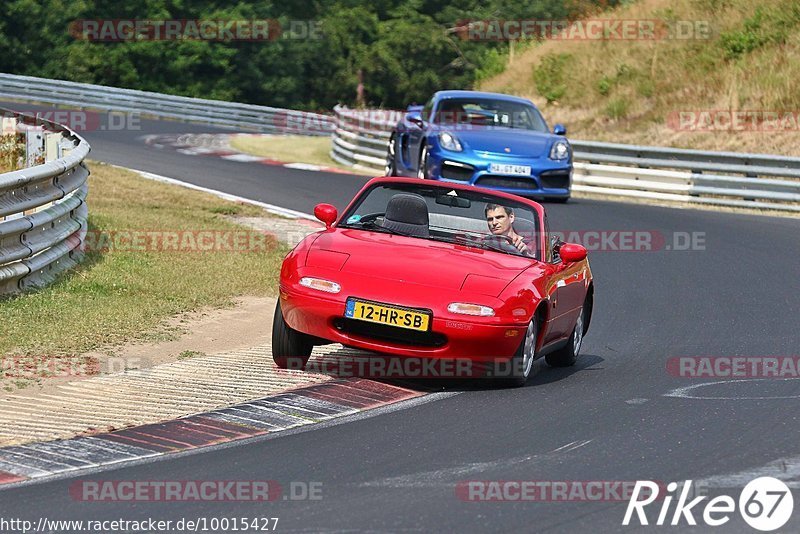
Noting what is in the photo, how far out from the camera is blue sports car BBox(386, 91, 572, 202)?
61.1ft

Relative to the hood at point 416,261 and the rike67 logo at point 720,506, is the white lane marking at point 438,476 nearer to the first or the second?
the rike67 logo at point 720,506

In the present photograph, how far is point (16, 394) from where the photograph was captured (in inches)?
306

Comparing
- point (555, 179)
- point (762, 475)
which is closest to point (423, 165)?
point (555, 179)

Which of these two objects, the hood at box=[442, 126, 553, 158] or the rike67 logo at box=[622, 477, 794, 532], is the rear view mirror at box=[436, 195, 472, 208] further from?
the hood at box=[442, 126, 553, 158]

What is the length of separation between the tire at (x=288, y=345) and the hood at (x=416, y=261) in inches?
16.7

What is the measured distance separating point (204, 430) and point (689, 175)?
16.4 metres

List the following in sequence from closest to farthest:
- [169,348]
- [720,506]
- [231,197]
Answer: [720,506], [169,348], [231,197]

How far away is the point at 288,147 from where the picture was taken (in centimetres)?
3138

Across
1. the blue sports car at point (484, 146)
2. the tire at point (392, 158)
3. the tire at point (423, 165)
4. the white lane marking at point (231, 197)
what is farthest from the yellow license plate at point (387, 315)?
the tire at point (392, 158)

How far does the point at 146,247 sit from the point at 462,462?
8.15m

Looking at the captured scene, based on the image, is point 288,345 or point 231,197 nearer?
point 288,345

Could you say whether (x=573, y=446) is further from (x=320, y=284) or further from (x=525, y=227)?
(x=525, y=227)

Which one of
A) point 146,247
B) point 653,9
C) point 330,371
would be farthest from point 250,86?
point 330,371

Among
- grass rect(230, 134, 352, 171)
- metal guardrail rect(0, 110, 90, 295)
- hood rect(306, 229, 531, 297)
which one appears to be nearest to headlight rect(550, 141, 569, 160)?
grass rect(230, 134, 352, 171)
